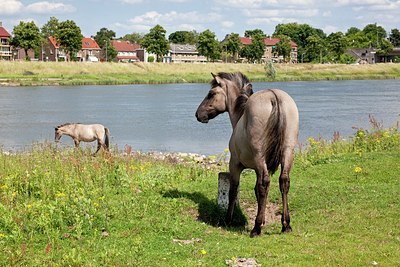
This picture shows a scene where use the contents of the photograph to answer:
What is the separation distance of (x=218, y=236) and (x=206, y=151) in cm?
1596

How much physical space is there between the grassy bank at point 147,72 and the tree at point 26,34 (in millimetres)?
15608

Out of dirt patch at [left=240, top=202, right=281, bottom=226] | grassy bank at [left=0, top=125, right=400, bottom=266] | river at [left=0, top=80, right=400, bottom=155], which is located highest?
grassy bank at [left=0, top=125, right=400, bottom=266]

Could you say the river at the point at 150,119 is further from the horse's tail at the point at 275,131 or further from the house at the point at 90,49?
the house at the point at 90,49

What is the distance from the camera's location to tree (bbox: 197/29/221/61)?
117 meters

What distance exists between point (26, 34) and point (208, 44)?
37059mm

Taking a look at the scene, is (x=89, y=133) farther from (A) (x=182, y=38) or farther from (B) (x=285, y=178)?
(A) (x=182, y=38)

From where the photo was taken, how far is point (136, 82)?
273ft

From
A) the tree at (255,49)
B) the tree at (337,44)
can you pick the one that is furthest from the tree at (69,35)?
the tree at (337,44)

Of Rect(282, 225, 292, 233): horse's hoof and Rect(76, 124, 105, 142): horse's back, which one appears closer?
Rect(282, 225, 292, 233): horse's hoof

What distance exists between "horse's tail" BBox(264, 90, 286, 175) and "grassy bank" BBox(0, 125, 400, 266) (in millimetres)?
1227

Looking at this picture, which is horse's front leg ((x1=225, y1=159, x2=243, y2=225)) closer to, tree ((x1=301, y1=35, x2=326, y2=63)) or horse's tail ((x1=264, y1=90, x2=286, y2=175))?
horse's tail ((x1=264, y1=90, x2=286, y2=175))

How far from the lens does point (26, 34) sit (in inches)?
3831

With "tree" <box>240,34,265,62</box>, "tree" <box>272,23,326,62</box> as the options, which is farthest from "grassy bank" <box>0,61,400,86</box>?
"tree" <box>272,23,326,62</box>

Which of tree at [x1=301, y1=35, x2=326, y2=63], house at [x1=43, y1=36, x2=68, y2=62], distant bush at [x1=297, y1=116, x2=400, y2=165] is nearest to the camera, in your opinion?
distant bush at [x1=297, y1=116, x2=400, y2=165]
